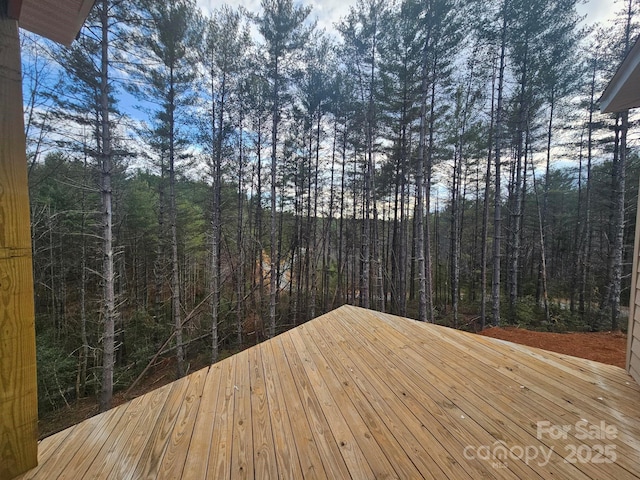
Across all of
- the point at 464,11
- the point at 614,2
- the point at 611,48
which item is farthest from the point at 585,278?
the point at 464,11

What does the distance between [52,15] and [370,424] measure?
2.36m

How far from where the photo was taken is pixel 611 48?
6.24m

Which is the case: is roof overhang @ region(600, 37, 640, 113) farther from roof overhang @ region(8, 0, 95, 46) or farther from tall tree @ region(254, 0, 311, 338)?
tall tree @ region(254, 0, 311, 338)

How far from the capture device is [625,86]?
1.88 m

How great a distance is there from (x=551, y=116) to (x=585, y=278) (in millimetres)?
5821

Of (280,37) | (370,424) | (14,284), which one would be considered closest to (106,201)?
(14,284)

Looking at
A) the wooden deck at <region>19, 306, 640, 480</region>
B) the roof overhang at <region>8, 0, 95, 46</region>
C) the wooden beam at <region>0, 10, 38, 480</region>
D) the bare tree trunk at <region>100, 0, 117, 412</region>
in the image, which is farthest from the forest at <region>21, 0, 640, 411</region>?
the roof overhang at <region>8, 0, 95, 46</region>

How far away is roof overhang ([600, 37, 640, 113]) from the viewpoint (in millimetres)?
1700

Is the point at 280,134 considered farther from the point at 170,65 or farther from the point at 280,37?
the point at 170,65

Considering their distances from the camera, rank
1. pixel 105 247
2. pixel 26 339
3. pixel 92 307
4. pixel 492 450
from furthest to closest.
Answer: pixel 92 307 < pixel 105 247 < pixel 492 450 < pixel 26 339

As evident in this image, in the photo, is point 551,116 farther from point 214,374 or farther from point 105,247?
point 105,247

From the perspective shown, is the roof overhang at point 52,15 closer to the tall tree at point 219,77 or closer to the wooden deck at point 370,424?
the wooden deck at point 370,424

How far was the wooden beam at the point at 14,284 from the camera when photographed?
2.92 ft

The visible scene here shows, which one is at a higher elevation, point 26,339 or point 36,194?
point 36,194
